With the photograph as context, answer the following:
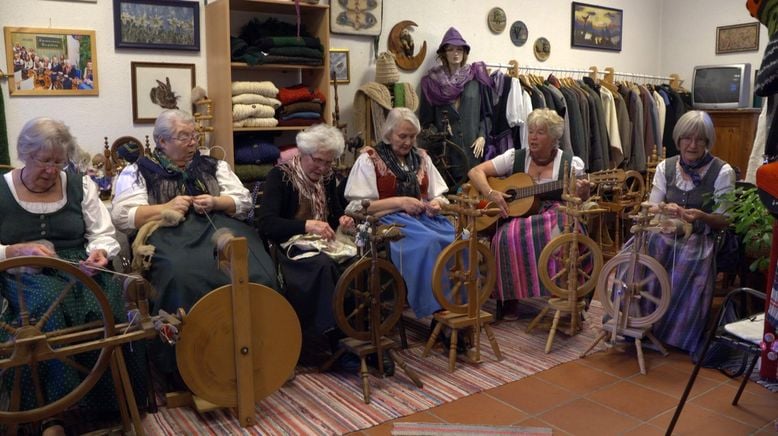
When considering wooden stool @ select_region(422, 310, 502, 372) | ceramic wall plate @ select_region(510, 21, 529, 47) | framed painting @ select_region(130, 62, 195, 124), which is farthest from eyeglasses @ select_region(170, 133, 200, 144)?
ceramic wall plate @ select_region(510, 21, 529, 47)

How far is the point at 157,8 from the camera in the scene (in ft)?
13.2

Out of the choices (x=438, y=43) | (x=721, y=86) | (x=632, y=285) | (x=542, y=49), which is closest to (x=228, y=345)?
(x=632, y=285)

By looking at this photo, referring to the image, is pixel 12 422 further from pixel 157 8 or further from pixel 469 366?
pixel 157 8

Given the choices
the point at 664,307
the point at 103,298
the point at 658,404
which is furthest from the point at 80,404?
the point at 664,307

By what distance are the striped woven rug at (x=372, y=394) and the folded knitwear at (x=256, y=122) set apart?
161cm

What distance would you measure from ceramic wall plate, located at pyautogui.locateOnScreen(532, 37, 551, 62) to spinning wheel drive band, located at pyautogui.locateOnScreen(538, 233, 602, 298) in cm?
299

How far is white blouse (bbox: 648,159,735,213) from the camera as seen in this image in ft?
11.1

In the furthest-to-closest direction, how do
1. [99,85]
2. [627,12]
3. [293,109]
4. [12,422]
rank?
[627,12]
[293,109]
[99,85]
[12,422]

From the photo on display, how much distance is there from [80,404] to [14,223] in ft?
2.43

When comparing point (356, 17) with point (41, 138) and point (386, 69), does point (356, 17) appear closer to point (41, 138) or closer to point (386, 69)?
point (386, 69)

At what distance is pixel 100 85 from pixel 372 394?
2.42 meters

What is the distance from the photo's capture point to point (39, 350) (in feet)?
6.91

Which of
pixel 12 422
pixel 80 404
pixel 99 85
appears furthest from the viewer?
pixel 99 85

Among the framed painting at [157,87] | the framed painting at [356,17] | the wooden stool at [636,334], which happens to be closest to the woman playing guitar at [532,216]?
the wooden stool at [636,334]
